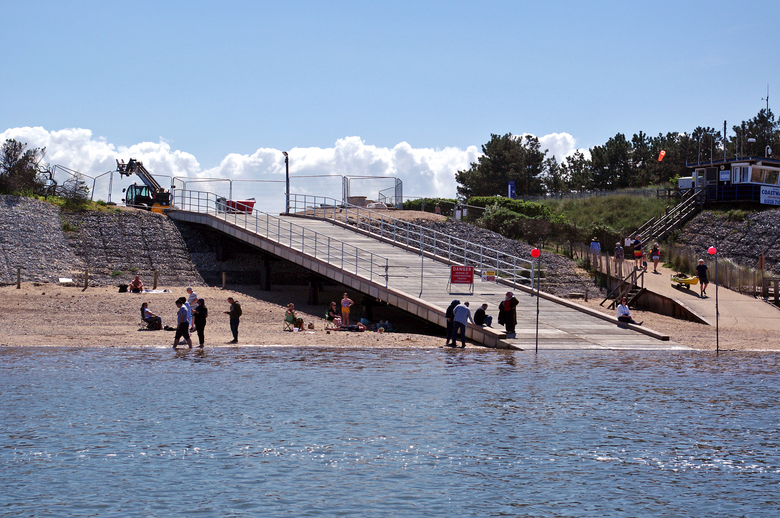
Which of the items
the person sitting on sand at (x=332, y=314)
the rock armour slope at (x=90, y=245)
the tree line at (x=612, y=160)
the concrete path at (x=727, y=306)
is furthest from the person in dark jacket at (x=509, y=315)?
the tree line at (x=612, y=160)

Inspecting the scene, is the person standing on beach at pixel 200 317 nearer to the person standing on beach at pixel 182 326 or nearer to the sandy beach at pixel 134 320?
the person standing on beach at pixel 182 326

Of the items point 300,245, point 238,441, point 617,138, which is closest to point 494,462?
point 238,441

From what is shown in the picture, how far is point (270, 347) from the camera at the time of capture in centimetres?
2280

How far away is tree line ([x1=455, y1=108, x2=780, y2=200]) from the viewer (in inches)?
2938

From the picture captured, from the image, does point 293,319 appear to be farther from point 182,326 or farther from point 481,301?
point 481,301

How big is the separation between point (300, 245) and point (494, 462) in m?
23.0

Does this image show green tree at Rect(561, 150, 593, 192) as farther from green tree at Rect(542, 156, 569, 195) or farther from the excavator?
the excavator

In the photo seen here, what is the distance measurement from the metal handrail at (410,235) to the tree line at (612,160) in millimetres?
33809

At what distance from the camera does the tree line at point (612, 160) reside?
74625 mm

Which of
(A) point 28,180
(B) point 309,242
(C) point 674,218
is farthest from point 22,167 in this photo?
(C) point 674,218

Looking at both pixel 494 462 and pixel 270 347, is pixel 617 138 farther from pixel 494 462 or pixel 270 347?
pixel 494 462

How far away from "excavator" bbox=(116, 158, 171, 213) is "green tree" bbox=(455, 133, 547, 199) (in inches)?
1520

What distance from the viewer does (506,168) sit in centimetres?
7638

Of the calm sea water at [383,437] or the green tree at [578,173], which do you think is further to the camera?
the green tree at [578,173]
